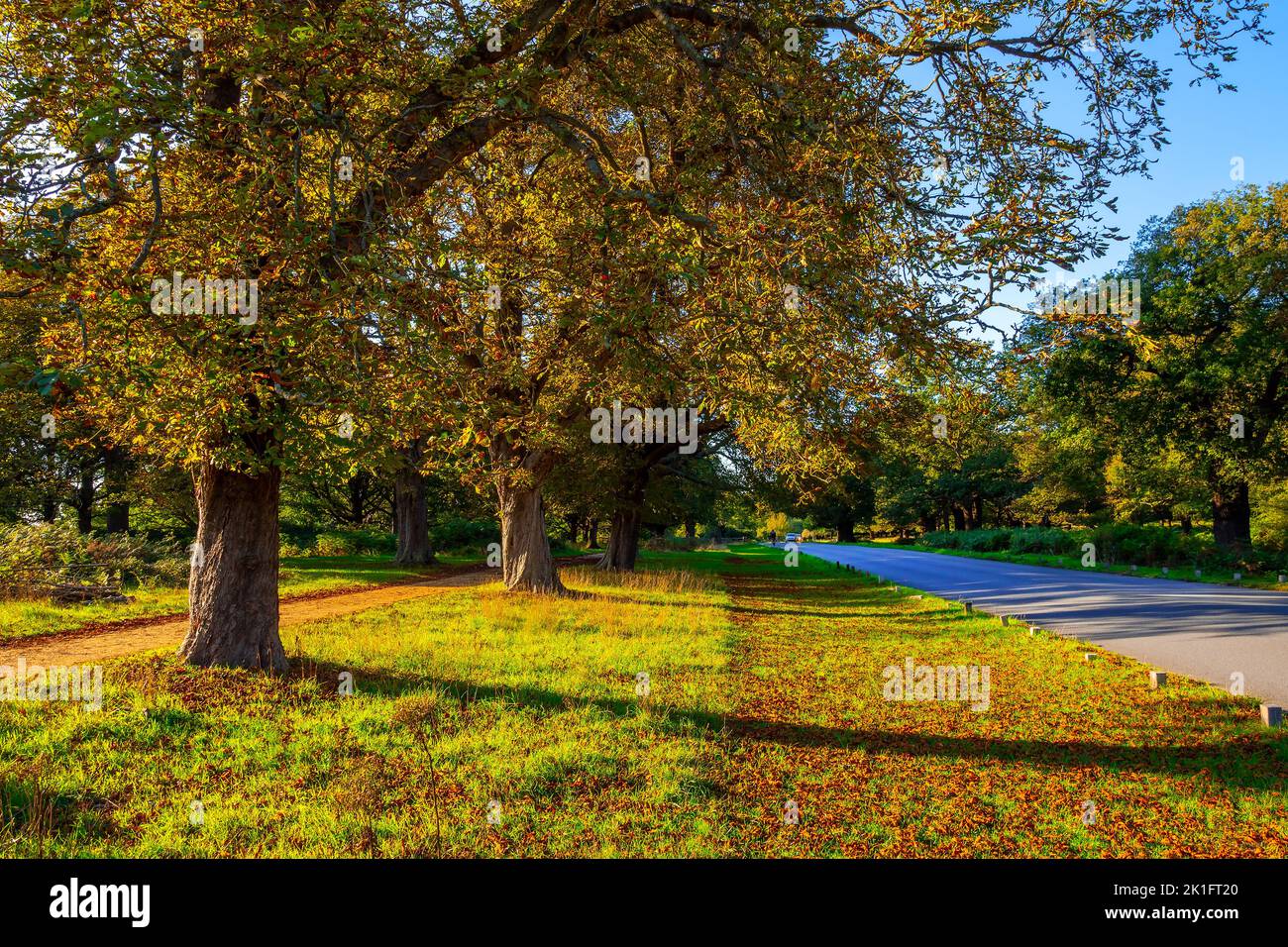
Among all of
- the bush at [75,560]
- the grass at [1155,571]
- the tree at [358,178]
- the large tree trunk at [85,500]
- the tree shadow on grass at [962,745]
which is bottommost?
the grass at [1155,571]

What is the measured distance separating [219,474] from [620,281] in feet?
17.9

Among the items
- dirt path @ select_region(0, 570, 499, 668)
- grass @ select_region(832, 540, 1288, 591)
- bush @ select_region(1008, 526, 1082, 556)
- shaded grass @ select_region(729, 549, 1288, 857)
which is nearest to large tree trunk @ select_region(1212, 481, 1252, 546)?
grass @ select_region(832, 540, 1288, 591)

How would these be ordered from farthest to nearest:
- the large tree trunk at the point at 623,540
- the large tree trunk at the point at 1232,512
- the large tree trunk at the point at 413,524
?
the large tree trunk at the point at 413,524 → the large tree trunk at the point at 623,540 → the large tree trunk at the point at 1232,512

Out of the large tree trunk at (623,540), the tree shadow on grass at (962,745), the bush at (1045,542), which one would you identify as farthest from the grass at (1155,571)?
the large tree trunk at (623,540)

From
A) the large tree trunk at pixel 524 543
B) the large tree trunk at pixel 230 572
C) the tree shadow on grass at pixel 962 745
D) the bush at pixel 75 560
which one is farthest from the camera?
the large tree trunk at pixel 524 543

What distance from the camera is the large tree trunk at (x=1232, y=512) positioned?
24188mm

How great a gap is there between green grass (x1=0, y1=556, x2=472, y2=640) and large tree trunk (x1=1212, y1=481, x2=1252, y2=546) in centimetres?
2959

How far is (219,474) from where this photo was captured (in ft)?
27.6

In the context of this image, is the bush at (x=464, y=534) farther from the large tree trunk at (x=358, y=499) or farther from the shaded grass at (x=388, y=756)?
the shaded grass at (x=388, y=756)

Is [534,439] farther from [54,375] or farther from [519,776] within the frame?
[54,375]

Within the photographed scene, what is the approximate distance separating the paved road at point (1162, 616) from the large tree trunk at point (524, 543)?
434 inches

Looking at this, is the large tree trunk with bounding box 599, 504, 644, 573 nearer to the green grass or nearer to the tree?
the green grass
